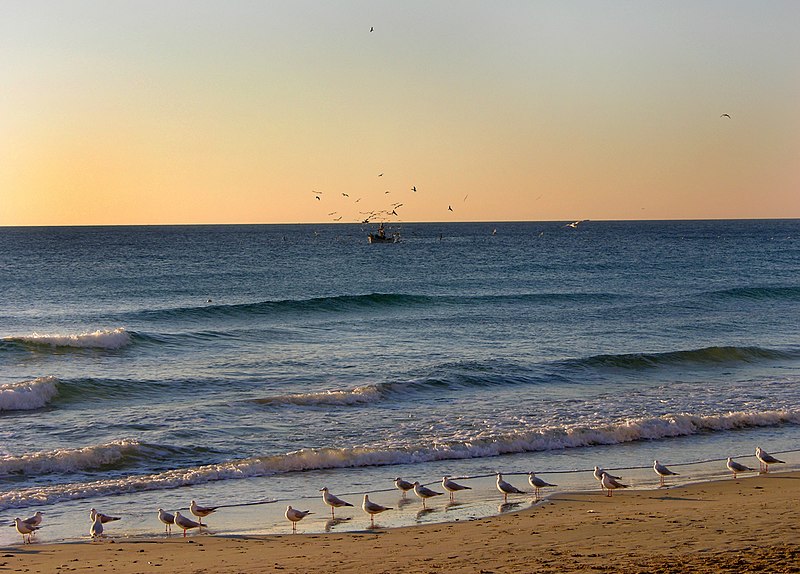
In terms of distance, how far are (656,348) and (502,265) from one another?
4437 centimetres

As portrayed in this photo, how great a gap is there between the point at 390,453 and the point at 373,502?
3.34 meters

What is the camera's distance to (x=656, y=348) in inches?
1215

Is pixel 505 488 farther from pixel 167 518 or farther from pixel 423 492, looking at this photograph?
pixel 167 518

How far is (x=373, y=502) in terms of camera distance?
44.0ft

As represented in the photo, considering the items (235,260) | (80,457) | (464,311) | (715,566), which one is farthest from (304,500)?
(235,260)

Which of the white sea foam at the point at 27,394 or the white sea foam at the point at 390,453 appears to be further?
the white sea foam at the point at 27,394

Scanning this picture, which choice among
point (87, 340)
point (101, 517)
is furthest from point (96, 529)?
point (87, 340)

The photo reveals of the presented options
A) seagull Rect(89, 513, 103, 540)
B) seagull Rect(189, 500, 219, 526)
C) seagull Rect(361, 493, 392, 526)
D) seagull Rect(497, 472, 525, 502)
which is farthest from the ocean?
seagull Rect(361, 493, 392, 526)

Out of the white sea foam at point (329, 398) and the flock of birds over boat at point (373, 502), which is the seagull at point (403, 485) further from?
the white sea foam at point (329, 398)

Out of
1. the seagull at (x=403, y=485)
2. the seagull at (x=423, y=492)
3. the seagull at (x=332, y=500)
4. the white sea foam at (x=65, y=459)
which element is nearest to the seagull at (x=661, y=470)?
the seagull at (x=423, y=492)

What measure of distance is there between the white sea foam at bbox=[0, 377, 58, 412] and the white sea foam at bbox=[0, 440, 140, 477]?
5.18 meters

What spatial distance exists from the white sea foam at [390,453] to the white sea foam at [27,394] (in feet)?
18.5

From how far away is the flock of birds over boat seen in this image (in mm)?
12094

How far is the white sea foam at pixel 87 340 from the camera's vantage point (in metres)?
30.3
